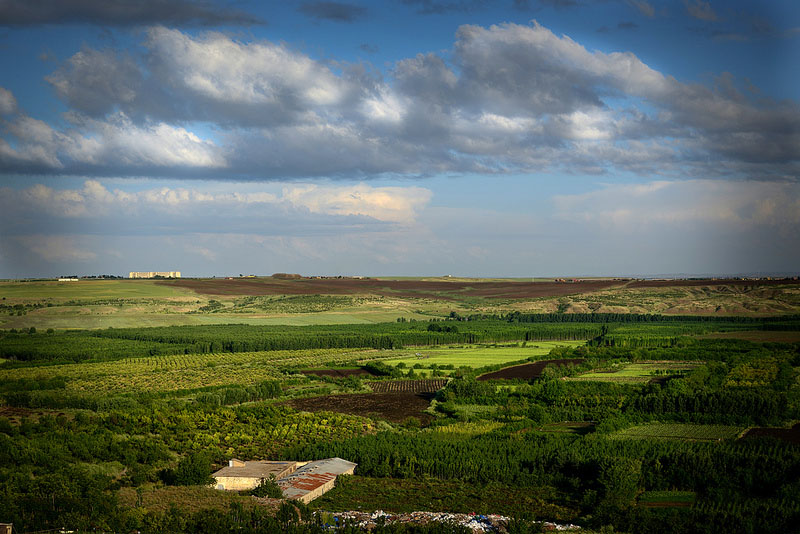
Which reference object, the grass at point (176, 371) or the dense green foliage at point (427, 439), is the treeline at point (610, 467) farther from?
the grass at point (176, 371)

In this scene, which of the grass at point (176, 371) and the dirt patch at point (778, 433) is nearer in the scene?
the dirt patch at point (778, 433)

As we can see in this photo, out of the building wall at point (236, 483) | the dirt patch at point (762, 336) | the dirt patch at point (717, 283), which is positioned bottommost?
the building wall at point (236, 483)

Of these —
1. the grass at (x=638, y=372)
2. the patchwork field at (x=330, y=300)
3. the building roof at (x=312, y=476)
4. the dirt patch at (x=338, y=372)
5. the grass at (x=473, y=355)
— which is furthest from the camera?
the patchwork field at (x=330, y=300)

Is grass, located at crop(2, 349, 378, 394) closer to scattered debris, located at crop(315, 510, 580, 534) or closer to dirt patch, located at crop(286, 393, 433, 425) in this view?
dirt patch, located at crop(286, 393, 433, 425)

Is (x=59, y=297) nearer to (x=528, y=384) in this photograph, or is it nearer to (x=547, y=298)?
(x=528, y=384)

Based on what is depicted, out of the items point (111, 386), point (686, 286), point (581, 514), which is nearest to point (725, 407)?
point (581, 514)

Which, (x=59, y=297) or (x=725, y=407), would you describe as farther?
(x=59, y=297)

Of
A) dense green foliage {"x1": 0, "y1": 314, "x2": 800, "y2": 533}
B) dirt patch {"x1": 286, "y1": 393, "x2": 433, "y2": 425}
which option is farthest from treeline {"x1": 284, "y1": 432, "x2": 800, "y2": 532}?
dirt patch {"x1": 286, "y1": 393, "x2": 433, "y2": 425}

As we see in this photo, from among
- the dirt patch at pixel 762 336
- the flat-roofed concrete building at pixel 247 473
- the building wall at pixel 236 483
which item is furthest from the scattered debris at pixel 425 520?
the dirt patch at pixel 762 336
